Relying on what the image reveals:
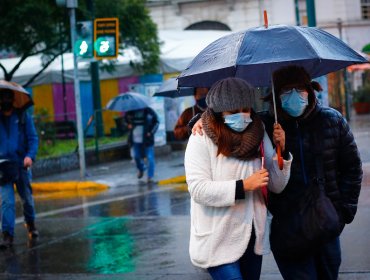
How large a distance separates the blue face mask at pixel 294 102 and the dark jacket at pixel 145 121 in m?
12.1

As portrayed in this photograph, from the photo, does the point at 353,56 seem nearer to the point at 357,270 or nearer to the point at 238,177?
the point at 238,177

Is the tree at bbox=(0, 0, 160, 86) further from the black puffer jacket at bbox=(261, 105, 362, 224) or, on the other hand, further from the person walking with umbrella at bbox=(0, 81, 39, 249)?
the black puffer jacket at bbox=(261, 105, 362, 224)

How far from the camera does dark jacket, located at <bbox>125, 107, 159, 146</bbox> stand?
16984 millimetres

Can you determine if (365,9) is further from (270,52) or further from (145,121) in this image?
(270,52)

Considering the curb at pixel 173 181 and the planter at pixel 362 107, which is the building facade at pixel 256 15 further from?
the curb at pixel 173 181

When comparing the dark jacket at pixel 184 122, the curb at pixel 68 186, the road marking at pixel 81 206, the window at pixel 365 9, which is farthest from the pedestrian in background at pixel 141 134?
the window at pixel 365 9

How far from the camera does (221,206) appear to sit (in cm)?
474

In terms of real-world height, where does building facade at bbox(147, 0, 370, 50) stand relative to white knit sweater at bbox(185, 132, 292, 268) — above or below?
above

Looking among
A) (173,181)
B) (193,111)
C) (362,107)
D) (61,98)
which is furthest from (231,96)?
(362,107)

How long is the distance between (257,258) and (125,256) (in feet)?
12.8

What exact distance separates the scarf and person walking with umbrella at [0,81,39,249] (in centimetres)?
490

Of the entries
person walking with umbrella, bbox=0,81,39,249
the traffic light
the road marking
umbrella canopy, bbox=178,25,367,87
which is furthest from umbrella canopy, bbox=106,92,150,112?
umbrella canopy, bbox=178,25,367,87

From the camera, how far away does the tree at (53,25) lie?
68.5ft

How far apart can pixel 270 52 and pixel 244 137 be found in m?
0.72
